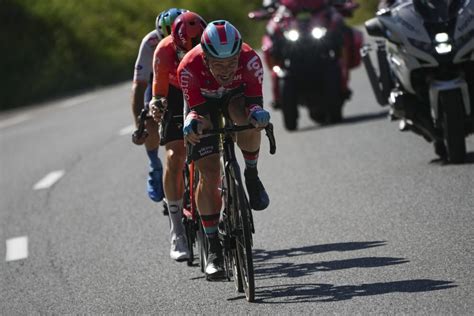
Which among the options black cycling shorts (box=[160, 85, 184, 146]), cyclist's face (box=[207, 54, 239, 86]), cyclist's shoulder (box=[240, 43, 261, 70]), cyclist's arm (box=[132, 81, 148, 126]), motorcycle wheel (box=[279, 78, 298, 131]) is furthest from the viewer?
motorcycle wheel (box=[279, 78, 298, 131])

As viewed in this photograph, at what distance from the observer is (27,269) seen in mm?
11414

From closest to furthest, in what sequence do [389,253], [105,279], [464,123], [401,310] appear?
[401,310] < [389,253] < [105,279] < [464,123]

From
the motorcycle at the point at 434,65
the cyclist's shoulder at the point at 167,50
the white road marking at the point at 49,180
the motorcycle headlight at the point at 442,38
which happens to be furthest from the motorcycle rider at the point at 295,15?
the cyclist's shoulder at the point at 167,50

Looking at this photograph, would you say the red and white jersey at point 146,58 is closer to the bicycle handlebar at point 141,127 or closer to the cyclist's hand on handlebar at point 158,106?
the bicycle handlebar at point 141,127

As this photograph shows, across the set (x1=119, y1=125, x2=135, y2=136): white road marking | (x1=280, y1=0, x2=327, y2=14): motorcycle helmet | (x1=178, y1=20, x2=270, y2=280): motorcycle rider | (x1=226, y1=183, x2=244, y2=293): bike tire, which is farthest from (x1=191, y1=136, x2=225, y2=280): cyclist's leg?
(x1=119, y1=125, x2=135, y2=136): white road marking

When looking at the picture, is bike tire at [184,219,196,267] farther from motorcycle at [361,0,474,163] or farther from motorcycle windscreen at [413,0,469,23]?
motorcycle windscreen at [413,0,469,23]

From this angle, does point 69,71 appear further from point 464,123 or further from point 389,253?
point 389,253

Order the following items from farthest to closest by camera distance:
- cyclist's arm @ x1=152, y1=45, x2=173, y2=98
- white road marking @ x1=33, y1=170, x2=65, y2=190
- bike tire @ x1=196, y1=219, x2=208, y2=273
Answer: white road marking @ x1=33, y1=170, x2=65, y2=190 → cyclist's arm @ x1=152, y1=45, x2=173, y2=98 → bike tire @ x1=196, y1=219, x2=208, y2=273

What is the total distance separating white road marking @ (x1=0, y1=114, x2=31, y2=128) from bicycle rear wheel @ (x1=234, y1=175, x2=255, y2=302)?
1651cm

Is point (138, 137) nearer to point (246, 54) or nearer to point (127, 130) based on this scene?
point (246, 54)

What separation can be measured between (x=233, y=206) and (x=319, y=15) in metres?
9.05

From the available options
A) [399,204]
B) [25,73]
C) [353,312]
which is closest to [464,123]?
[399,204]

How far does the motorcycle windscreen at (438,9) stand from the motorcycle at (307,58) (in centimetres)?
495

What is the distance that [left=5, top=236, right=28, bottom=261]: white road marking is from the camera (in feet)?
39.8
